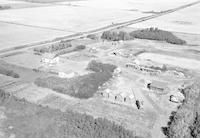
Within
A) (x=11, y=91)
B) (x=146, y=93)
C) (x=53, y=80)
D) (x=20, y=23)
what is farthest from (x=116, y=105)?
(x=20, y=23)

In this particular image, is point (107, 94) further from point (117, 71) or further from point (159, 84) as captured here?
point (117, 71)

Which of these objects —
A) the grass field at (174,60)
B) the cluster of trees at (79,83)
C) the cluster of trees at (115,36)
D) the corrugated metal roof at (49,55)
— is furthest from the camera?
the cluster of trees at (115,36)

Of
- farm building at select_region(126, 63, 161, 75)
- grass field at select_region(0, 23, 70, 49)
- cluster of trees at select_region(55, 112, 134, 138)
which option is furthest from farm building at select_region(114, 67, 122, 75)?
grass field at select_region(0, 23, 70, 49)

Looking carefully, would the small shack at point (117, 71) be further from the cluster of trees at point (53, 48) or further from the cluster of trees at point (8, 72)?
the cluster of trees at point (53, 48)

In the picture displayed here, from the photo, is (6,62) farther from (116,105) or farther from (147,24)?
(147,24)

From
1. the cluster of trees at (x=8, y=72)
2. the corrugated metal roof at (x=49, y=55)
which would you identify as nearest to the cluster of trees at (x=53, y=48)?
the corrugated metal roof at (x=49, y=55)
